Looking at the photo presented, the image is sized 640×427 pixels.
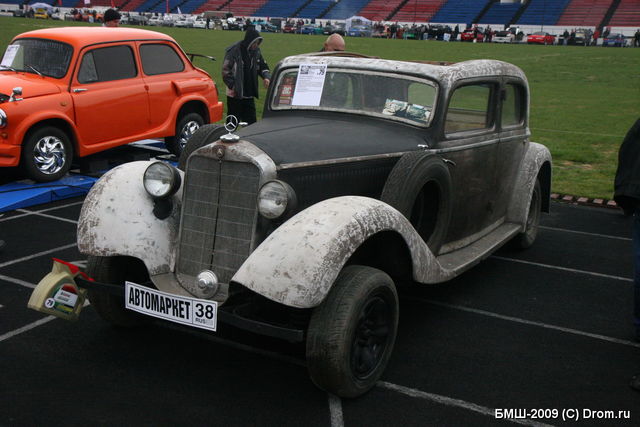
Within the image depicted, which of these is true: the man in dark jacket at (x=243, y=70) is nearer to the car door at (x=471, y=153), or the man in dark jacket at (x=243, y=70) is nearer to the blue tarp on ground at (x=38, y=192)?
the blue tarp on ground at (x=38, y=192)

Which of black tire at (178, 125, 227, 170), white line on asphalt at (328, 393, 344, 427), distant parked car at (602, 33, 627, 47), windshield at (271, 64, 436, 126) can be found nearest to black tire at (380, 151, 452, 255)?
windshield at (271, 64, 436, 126)

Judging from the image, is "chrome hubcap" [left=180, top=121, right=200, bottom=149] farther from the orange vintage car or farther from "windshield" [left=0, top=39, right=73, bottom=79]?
"windshield" [left=0, top=39, right=73, bottom=79]

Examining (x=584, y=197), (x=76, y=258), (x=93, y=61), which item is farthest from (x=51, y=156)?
(x=584, y=197)

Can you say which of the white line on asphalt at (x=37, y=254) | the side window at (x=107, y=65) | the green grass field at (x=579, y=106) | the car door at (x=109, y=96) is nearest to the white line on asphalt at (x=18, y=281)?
the white line on asphalt at (x=37, y=254)

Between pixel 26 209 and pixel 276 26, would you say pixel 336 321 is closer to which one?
pixel 26 209

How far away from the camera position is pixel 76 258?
19.2ft

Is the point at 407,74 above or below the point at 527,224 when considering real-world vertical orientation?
above

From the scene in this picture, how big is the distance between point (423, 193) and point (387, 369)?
51.3 inches

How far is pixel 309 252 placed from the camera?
3.33 meters

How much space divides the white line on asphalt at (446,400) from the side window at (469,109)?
6.73 feet

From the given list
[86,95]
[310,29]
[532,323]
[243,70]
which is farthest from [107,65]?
[310,29]

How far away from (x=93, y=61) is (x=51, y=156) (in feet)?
4.62

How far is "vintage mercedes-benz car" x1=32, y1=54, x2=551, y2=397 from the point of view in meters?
3.42

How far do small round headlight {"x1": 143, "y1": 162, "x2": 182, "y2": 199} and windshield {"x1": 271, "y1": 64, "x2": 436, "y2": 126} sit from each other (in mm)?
1482
